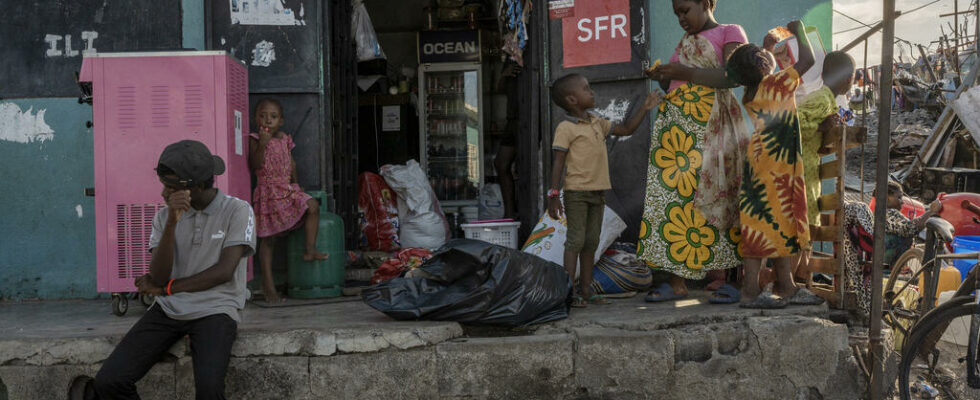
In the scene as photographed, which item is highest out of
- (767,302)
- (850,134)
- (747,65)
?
(747,65)

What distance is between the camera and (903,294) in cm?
479

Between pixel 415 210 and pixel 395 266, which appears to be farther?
pixel 415 210

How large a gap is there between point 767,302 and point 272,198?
10.8ft

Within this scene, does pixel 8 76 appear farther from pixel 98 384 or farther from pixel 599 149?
pixel 599 149

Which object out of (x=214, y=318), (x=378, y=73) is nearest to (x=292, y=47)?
(x=214, y=318)

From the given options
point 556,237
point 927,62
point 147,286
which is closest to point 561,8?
point 556,237

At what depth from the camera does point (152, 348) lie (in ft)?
10.5

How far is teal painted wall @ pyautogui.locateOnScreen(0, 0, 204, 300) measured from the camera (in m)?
5.39

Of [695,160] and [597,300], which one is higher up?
[695,160]

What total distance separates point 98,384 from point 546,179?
357cm

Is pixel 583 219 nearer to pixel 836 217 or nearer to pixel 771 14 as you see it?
pixel 836 217

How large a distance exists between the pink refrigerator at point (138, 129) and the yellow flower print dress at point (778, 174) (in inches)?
127

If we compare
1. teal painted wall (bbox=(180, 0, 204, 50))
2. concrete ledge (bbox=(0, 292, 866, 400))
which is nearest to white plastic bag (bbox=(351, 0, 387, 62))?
teal painted wall (bbox=(180, 0, 204, 50))

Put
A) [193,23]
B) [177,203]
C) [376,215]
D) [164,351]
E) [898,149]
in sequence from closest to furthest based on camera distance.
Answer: [177,203]
[164,351]
[193,23]
[376,215]
[898,149]
